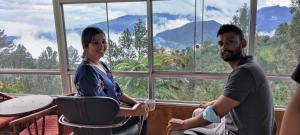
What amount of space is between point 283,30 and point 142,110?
1.48m

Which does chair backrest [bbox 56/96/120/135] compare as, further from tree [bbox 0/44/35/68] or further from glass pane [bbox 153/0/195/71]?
tree [bbox 0/44/35/68]

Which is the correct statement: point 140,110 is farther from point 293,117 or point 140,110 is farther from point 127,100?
point 293,117

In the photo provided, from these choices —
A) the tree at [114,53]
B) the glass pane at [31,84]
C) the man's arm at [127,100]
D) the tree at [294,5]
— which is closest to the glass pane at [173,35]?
the tree at [114,53]

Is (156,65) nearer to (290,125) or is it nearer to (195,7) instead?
(195,7)

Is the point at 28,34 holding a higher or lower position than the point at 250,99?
higher

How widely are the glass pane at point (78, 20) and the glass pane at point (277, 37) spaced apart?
152cm

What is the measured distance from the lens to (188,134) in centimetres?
156

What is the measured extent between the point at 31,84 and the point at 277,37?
2683mm

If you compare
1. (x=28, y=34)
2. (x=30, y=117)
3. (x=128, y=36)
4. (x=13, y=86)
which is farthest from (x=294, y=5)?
(x=13, y=86)

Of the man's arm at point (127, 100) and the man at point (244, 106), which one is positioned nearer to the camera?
the man at point (244, 106)

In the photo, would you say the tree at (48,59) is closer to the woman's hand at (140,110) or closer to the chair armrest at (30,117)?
the chair armrest at (30,117)

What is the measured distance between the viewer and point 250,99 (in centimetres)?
136

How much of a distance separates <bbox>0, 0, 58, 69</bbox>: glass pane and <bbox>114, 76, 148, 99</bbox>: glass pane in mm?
818

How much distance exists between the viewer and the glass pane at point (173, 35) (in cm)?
Result: 234
